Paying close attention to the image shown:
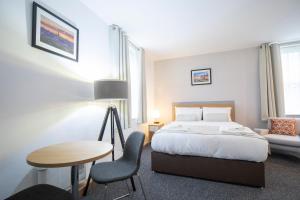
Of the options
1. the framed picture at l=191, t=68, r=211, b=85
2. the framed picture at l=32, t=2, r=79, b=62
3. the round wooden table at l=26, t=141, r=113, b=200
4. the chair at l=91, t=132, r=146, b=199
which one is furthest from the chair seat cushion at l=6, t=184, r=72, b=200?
the framed picture at l=191, t=68, r=211, b=85

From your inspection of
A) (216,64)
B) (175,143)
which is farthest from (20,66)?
(216,64)

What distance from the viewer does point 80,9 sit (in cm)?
210

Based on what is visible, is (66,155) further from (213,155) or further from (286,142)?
(286,142)

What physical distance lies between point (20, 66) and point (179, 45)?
123 inches

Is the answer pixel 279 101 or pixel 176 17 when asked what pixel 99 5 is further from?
pixel 279 101

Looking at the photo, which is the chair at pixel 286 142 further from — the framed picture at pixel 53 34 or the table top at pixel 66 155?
the framed picture at pixel 53 34

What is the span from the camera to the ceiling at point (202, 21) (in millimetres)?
2156

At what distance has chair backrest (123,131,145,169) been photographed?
1.60 m

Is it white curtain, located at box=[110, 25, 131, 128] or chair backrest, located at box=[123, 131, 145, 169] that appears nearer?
chair backrest, located at box=[123, 131, 145, 169]

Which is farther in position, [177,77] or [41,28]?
[177,77]

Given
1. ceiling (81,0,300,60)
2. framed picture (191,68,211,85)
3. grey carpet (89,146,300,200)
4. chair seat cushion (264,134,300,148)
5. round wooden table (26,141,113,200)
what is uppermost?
ceiling (81,0,300,60)

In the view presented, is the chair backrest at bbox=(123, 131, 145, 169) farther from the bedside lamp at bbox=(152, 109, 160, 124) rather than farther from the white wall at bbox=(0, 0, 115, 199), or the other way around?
the bedside lamp at bbox=(152, 109, 160, 124)

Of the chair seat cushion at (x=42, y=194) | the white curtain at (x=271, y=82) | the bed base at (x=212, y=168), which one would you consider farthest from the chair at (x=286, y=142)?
the chair seat cushion at (x=42, y=194)

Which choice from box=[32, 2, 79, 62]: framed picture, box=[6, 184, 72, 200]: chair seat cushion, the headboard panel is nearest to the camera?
box=[6, 184, 72, 200]: chair seat cushion
